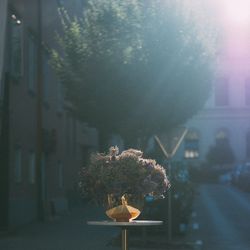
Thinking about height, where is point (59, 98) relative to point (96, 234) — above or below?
above

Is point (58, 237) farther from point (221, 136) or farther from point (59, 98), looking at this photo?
point (221, 136)

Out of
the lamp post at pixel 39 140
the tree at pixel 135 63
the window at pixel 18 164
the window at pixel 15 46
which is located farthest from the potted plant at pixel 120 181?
the lamp post at pixel 39 140

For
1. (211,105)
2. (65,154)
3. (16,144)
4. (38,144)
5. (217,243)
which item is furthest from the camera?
(211,105)

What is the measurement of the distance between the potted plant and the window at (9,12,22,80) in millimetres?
13351

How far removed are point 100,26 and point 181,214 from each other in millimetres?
4812

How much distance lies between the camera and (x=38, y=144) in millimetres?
23391

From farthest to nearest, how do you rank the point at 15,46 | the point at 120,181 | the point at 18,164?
the point at 18,164 → the point at 15,46 → the point at 120,181

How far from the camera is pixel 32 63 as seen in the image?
934 inches

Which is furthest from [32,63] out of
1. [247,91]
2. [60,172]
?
[247,91]

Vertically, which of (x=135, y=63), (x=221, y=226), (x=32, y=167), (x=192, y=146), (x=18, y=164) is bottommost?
(x=221, y=226)

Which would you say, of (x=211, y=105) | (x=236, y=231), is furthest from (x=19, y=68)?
(x=211, y=105)

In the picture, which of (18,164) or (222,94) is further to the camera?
(222,94)

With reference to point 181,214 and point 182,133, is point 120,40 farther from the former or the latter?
point 181,214

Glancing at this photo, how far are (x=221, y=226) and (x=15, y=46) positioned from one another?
786 cm
